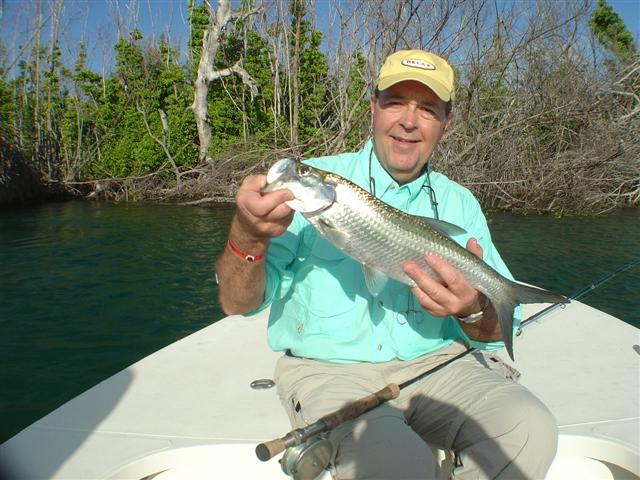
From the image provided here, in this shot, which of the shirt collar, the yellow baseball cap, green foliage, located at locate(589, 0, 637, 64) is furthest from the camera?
green foliage, located at locate(589, 0, 637, 64)

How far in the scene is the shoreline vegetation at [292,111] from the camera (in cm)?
1716

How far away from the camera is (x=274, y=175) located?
2.37 metres

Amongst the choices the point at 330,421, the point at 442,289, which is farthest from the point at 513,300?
the point at 330,421

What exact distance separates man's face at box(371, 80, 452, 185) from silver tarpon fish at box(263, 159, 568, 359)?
21.6 inches

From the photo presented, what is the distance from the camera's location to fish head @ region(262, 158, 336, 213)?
7.78 feet

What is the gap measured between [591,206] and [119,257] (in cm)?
1479

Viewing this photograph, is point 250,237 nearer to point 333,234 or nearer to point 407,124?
point 333,234

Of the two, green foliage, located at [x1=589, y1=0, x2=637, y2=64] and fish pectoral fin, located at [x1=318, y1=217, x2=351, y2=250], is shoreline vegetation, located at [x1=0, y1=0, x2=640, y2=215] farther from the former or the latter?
fish pectoral fin, located at [x1=318, y1=217, x2=351, y2=250]

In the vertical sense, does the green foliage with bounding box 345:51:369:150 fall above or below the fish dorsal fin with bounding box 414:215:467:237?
above

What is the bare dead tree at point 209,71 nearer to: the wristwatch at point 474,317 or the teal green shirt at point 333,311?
the teal green shirt at point 333,311

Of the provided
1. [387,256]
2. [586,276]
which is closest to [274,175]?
[387,256]

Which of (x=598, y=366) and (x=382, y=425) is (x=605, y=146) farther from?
(x=382, y=425)

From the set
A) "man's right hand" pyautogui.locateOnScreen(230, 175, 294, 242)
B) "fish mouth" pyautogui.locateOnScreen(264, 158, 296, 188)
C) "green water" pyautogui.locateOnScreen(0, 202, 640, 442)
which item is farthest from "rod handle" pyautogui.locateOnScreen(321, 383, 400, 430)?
"green water" pyautogui.locateOnScreen(0, 202, 640, 442)

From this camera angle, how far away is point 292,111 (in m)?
23.6
